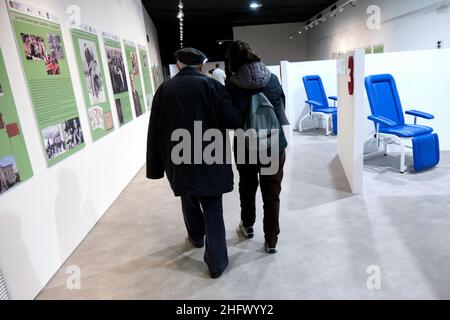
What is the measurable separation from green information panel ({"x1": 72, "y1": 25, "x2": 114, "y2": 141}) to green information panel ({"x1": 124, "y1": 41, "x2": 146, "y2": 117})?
120 cm

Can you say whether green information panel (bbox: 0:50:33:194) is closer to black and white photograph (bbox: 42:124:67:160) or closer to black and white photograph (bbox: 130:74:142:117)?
black and white photograph (bbox: 42:124:67:160)

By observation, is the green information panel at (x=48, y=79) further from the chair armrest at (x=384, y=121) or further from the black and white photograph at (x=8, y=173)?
the chair armrest at (x=384, y=121)

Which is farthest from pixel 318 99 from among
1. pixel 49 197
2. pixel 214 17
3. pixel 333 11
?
pixel 214 17

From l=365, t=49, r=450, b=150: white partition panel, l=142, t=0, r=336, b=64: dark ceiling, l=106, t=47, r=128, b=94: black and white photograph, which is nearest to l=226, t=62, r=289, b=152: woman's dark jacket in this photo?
l=106, t=47, r=128, b=94: black and white photograph

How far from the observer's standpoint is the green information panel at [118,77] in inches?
151

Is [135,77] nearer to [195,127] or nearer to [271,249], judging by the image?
[195,127]

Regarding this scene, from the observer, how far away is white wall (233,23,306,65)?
563 inches

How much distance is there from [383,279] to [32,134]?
2481 mm

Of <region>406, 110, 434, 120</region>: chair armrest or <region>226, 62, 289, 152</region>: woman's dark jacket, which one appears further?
<region>406, 110, 434, 120</region>: chair armrest

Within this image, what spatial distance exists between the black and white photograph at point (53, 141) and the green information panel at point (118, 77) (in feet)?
4.75

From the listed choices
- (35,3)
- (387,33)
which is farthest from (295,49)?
(35,3)

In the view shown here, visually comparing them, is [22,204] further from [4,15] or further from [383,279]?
[383,279]

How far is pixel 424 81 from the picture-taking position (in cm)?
425

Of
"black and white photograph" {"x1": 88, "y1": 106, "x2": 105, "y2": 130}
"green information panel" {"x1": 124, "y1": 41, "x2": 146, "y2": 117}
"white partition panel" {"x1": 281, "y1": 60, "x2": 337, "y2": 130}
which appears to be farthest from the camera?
"white partition panel" {"x1": 281, "y1": 60, "x2": 337, "y2": 130}
